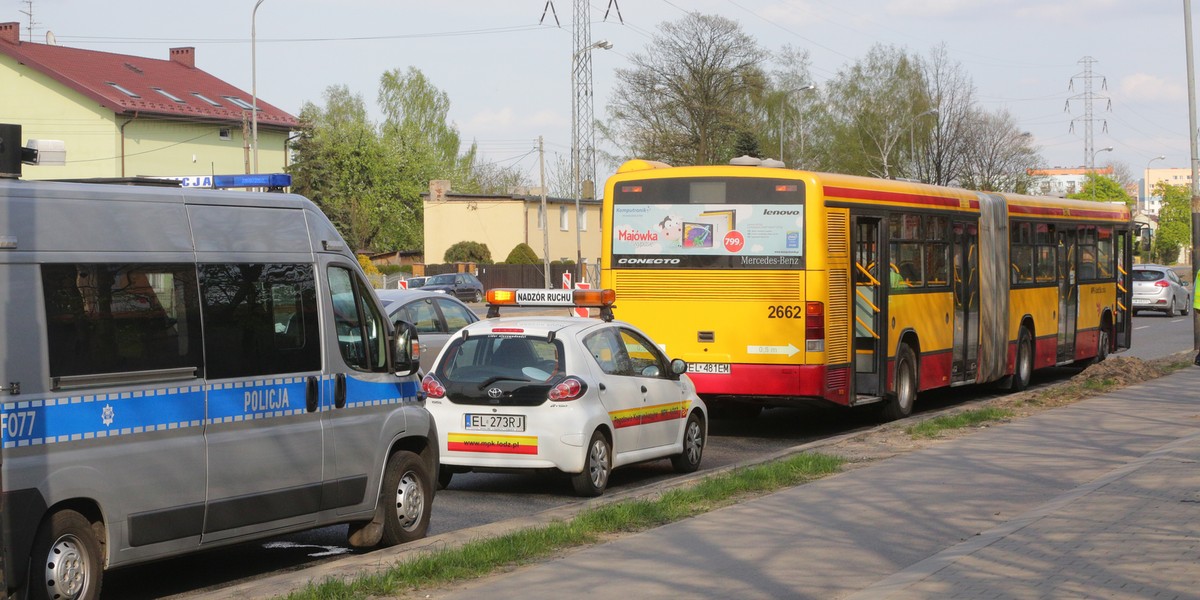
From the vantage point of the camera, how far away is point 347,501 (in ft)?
29.1

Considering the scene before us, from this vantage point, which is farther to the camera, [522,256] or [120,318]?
[522,256]

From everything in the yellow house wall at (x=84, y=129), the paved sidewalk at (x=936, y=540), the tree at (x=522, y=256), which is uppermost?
the yellow house wall at (x=84, y=129)

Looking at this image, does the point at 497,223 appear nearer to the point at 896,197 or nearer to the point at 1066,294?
the point at 1066,294

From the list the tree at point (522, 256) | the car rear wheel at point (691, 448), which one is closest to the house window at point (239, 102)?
the tree at point (522, 256)

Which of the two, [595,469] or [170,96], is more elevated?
[170,96]

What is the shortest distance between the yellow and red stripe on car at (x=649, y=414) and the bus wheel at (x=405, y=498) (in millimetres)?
2557

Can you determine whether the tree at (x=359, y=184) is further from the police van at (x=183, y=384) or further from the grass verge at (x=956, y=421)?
the police van at (x=183, y=384)

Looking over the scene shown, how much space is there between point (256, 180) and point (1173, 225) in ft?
511

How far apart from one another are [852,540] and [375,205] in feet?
281

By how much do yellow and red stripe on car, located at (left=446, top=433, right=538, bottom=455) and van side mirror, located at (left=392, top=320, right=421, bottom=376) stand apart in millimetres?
2194

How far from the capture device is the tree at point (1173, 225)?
148 meters

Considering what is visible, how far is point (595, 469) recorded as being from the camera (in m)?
11.7

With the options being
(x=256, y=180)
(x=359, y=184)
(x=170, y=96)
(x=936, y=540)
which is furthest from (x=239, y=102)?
(x=936, y=540)

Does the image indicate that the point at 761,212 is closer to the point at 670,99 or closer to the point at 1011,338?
the point at 1011,338
